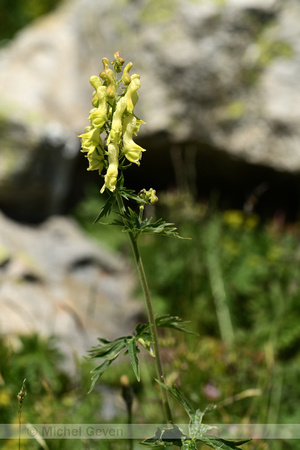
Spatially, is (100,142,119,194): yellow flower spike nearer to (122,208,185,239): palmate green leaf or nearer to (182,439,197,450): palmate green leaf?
(122,208,185,239): palmate green leaf

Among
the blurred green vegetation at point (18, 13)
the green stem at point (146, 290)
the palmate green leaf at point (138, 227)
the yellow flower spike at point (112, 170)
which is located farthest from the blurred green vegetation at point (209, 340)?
the blurred green vegetation at point (18, 13)

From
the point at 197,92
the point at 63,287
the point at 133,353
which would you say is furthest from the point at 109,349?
the point at 197,92

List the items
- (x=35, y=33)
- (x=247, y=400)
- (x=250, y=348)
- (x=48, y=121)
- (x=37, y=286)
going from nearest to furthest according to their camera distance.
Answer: (x=247, y=400) < (x=250, y=348) < (x=37, y=286) < (x=48, y=121) < (x=35, y=33)

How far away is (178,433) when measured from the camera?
112cm

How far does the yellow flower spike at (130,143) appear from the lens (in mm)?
1126

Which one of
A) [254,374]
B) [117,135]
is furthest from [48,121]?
[117,135]

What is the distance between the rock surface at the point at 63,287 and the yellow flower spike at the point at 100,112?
1.87m

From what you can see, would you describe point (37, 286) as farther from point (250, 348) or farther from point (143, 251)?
point (250, 348)

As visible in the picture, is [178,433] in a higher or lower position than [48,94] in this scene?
lower

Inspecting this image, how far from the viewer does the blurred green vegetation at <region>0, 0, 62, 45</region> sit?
6145mm

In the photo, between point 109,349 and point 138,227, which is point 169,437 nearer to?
point 109,349

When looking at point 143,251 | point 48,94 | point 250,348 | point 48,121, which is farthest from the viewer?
point 48,94

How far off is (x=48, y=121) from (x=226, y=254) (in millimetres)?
1892

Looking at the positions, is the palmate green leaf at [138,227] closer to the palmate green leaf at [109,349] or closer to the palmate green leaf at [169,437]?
the palmate green leaf at [109,349]
